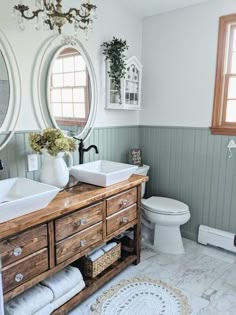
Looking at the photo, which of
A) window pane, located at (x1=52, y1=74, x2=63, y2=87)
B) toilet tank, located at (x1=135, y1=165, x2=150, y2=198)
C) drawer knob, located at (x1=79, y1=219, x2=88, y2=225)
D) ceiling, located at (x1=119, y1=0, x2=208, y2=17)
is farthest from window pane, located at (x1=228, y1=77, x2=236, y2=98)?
drawer knob, located at (x1=79, y1=219, x2=88, y2=225)

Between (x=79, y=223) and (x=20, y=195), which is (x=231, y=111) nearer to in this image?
(x=79, y=223)

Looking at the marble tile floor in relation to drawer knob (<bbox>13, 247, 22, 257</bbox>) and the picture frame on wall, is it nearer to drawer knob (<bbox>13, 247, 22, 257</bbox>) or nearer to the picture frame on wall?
drawer knob (<bbox>13, 247, 22, 257</bbox>)

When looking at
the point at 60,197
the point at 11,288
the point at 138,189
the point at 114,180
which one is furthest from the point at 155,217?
the point at 11,288

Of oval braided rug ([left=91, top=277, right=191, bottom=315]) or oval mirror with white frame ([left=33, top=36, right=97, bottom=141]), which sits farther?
oval mirror with white frame ([left=33, top=36, right=97, bottom=141])

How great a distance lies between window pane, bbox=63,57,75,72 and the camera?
2.21 meters

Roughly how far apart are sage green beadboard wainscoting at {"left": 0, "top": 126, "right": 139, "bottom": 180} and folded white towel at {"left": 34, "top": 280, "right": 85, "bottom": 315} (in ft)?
2.85

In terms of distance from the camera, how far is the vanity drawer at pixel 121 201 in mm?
2003

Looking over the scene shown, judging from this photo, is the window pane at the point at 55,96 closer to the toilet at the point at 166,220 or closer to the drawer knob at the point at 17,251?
the drawer knob at the point at 17,251

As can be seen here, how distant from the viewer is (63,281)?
1765 mm

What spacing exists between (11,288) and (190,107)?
2272mm

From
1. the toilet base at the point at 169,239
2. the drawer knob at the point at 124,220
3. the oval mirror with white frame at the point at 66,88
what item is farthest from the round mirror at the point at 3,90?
the toilet base at the point at 169,239

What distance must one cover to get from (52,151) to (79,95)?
75cm

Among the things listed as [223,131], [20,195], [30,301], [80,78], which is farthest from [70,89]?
[30,301]

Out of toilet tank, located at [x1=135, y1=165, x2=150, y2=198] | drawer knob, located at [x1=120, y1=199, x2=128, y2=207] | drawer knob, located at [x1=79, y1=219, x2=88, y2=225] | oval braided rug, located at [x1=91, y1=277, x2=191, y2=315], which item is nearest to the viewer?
drawer knob, located at [x1=79, y1=219, x2=88, y2=225]
